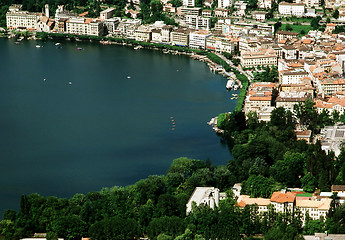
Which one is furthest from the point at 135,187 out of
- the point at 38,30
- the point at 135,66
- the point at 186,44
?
the point at 38,30

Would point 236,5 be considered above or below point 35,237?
above

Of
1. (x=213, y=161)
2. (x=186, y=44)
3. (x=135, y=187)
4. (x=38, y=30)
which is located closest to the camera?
(x=135, y=187)

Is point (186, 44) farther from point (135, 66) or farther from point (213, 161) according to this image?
point (213, 161)

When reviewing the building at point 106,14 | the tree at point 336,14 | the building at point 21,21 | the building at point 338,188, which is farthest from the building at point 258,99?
the building at point 21,21

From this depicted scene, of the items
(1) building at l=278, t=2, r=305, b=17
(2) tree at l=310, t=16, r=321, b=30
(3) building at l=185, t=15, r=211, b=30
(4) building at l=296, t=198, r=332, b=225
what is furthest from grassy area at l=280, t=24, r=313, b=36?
(4) building at l=296, t=198, r=332, b=225

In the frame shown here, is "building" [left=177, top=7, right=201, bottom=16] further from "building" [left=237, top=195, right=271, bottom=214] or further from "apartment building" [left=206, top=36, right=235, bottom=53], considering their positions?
"building" [left=237, top=195, right=271, bottom=214]

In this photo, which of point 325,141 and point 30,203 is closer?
point 30,203

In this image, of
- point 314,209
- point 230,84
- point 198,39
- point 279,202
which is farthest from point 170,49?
point 314,209
